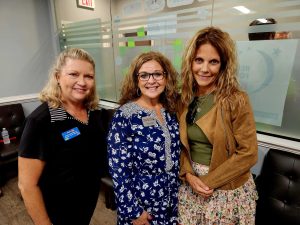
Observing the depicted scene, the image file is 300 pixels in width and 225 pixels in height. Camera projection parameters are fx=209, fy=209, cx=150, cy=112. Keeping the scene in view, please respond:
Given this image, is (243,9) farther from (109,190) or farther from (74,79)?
(109,190)

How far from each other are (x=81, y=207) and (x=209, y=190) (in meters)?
0.77

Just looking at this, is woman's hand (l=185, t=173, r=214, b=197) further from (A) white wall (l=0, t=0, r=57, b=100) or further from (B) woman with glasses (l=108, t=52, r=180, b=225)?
(A) white wall (l=0, t=0, r=57, b=100)

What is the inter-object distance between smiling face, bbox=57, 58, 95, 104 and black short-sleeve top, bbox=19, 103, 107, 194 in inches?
3.9

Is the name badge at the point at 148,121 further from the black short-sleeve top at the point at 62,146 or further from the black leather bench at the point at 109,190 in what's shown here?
the black leather bench at the point at 109,190

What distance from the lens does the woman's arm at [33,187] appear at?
102 cm

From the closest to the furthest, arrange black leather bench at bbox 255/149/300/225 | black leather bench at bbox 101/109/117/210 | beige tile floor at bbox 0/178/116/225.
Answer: black leather bench at bbox 255/149/300/225 < black leather bench at bbox 101/109/117/210 < beige tile floor at bbox 0/178/116/225

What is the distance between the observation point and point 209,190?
3.71ft

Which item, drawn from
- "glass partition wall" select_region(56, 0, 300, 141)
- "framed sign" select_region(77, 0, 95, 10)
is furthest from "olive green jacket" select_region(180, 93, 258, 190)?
"framed sign" select_region(77, 0, 95, 10)

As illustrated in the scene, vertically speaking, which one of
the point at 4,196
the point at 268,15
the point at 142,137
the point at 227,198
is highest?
the point at 268,15

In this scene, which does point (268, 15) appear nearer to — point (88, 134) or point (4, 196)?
point (88, 134)

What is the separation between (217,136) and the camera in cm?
109

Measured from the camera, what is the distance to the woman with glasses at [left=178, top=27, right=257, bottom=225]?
3.57ft

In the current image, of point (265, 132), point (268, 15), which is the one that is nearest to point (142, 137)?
point (265, 132)

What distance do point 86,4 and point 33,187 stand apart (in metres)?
2.90
